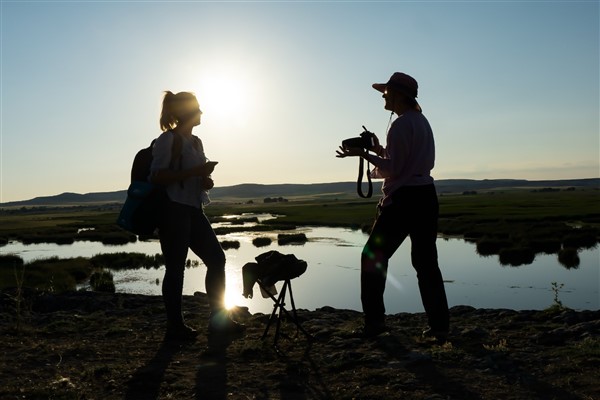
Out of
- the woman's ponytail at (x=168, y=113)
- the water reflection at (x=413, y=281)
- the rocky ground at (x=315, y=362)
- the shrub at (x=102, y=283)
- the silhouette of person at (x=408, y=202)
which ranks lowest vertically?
the water reflection at (x=413, y=281)

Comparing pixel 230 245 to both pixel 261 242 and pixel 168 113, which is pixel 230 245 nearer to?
pixel 261 242

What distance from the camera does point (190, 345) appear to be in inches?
239

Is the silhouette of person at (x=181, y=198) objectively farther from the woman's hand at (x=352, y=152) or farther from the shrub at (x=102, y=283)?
the shrub at (x=102, y=283)

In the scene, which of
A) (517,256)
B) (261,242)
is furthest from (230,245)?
(517,256)

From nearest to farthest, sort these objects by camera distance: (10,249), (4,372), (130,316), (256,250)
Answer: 1. (4,372)
2. (130,316)
3. (256,250)
4. (10,249)

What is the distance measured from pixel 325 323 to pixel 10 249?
35119 millimetres

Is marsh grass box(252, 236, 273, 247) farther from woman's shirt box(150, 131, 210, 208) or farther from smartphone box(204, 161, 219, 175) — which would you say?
smartphone box(204, 161, 219, 175)

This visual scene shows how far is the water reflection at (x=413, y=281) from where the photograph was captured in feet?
47.5

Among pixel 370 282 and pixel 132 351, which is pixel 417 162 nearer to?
pixel 370 282

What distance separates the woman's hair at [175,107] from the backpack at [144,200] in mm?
251

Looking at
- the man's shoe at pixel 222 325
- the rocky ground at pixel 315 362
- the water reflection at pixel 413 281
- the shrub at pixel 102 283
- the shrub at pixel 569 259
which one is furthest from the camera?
the shrub at pixel 569 259

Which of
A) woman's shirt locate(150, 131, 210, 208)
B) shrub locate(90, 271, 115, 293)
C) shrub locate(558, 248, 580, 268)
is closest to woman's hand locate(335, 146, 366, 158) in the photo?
woman's shirt locate(150, 131, 210, 208)

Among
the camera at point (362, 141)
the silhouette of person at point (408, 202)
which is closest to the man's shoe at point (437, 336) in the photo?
the silhouette of person at point (408, 202)

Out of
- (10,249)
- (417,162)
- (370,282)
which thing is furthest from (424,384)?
(10,249)
